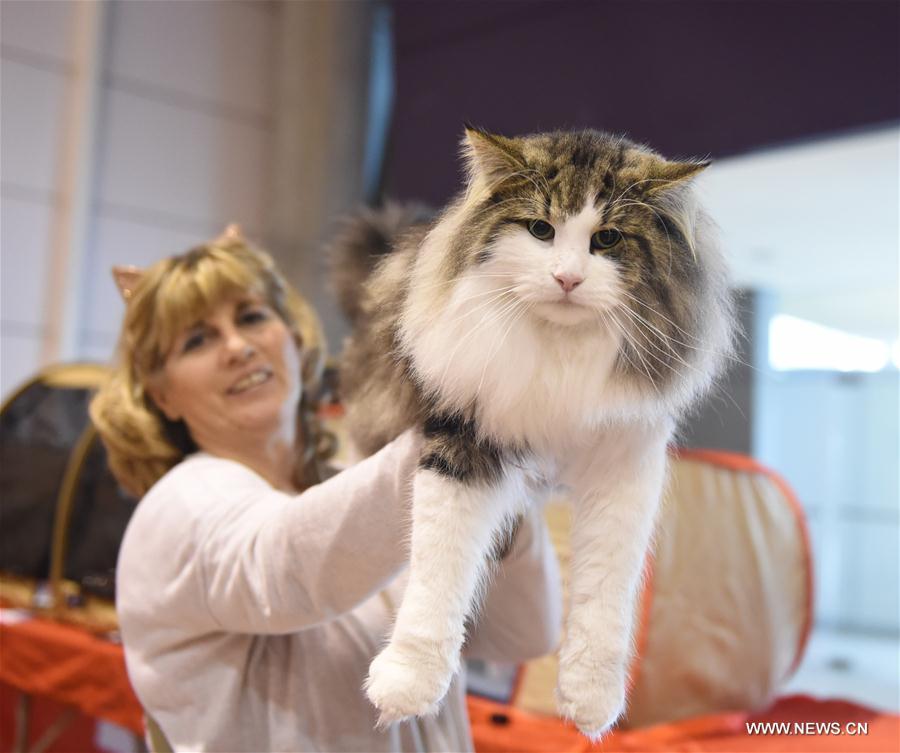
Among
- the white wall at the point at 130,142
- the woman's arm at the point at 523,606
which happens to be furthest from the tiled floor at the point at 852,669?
the white wall at the point at 130,142

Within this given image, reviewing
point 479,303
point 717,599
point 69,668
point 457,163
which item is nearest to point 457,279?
point 479,303

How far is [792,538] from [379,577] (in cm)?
133

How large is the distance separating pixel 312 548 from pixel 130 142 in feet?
10.2

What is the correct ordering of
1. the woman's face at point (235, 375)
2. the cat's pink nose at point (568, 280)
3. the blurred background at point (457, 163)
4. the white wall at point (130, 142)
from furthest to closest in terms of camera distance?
the white wall at point (130, 142), the blurred background at point (457, 163), the woman's face at point (235, 375), the cat's pink nose at point (568, 280)

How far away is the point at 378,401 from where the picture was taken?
3.36 feet

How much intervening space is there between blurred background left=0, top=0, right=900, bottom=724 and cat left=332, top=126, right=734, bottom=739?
75.3 inches

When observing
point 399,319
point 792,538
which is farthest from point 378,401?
point 792,538

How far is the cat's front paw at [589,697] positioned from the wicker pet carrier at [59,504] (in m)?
1.52

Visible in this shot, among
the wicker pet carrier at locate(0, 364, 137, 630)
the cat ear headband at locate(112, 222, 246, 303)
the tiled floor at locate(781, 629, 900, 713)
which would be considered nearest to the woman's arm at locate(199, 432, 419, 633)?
the cat ear headband at locate(112, 222, 246, 303)

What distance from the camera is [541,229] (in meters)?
0.76

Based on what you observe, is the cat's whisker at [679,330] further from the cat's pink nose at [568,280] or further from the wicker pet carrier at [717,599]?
the wicker pet carrier at [717,599]

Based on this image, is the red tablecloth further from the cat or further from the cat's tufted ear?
the cat's tufted ear

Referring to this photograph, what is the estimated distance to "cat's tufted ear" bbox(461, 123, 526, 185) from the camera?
2.58 ft

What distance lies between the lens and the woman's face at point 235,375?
4.11 ft
